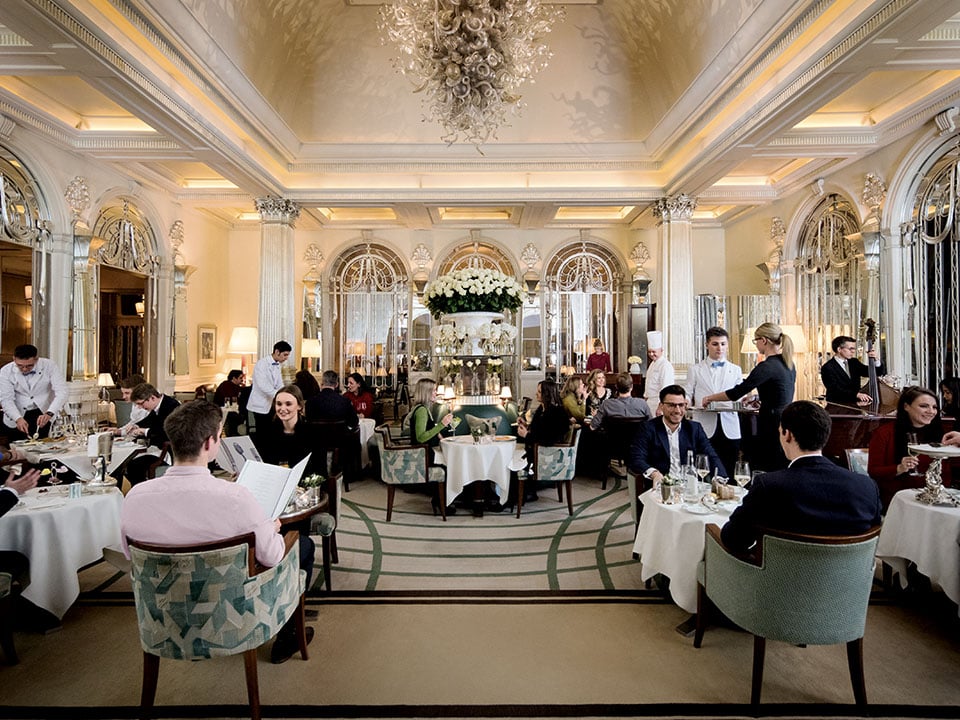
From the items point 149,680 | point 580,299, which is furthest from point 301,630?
point 580,299

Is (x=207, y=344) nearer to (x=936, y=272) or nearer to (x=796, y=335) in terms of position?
(x=796, y=335)

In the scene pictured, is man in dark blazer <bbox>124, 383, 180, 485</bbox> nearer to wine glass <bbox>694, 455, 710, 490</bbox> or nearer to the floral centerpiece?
the floral centerpiece

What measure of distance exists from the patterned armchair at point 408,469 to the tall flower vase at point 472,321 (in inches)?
56.3

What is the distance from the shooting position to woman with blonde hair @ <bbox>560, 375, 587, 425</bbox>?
24.2ft

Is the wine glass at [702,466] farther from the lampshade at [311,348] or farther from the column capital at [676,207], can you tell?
the lampshade at [311,348]

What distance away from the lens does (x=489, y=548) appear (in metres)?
4.85

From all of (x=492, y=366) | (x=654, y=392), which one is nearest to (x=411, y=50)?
(x=492, y=366)

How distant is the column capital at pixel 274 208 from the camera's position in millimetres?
9531

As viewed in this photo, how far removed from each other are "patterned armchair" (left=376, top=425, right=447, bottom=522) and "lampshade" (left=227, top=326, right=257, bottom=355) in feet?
23.0

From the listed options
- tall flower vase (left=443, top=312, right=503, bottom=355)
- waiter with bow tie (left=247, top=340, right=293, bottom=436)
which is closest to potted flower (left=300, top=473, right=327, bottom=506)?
tall flower vase (left=443, top=312, right=503, bottom=355)

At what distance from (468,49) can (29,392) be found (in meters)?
5.93

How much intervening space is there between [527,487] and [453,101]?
430 cm

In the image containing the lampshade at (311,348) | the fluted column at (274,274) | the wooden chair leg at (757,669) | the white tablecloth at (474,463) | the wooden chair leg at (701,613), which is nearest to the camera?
the wooden chair leg at (757,669)

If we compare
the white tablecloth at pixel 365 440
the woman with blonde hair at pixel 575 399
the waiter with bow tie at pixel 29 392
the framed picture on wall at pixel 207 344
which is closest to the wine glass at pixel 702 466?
the woman with blonde hair at pixel 575 399
